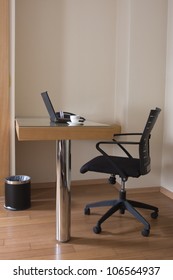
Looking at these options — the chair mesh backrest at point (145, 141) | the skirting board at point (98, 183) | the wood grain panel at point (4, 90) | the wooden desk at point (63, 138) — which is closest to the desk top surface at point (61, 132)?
the wooden desk at point (63, 138)

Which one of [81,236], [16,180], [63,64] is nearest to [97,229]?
[81,236]

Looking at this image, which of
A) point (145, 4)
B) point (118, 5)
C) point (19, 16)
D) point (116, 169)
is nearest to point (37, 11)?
point (19, 16)

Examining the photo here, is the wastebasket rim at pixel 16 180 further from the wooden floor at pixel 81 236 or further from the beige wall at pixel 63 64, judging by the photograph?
the beige wall at pixel 63 64

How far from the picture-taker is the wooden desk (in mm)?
1660

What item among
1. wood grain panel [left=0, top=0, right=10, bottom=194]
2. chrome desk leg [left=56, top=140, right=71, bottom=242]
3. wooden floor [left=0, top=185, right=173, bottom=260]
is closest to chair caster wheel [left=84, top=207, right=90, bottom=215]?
wooden floor [left=0, top=185, right=173, bottom=260]

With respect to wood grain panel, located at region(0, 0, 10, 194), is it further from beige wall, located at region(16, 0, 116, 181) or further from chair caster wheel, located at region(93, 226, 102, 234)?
chair caster wheel, located at region(93, 226, 102, 234)

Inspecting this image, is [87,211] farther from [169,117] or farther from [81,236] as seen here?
[169,117]

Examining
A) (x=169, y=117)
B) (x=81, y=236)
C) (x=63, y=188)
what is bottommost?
(x=81, y=236)

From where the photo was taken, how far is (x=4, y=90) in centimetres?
280

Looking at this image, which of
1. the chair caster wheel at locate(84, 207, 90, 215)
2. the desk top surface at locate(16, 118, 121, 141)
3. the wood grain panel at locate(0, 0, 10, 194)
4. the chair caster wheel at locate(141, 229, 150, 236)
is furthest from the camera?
the wood grain panel at locate(0, 0, 10, 194)

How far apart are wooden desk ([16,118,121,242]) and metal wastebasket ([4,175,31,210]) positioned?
0.72 metres

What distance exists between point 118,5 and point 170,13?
64 cm

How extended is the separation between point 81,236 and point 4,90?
157cm
